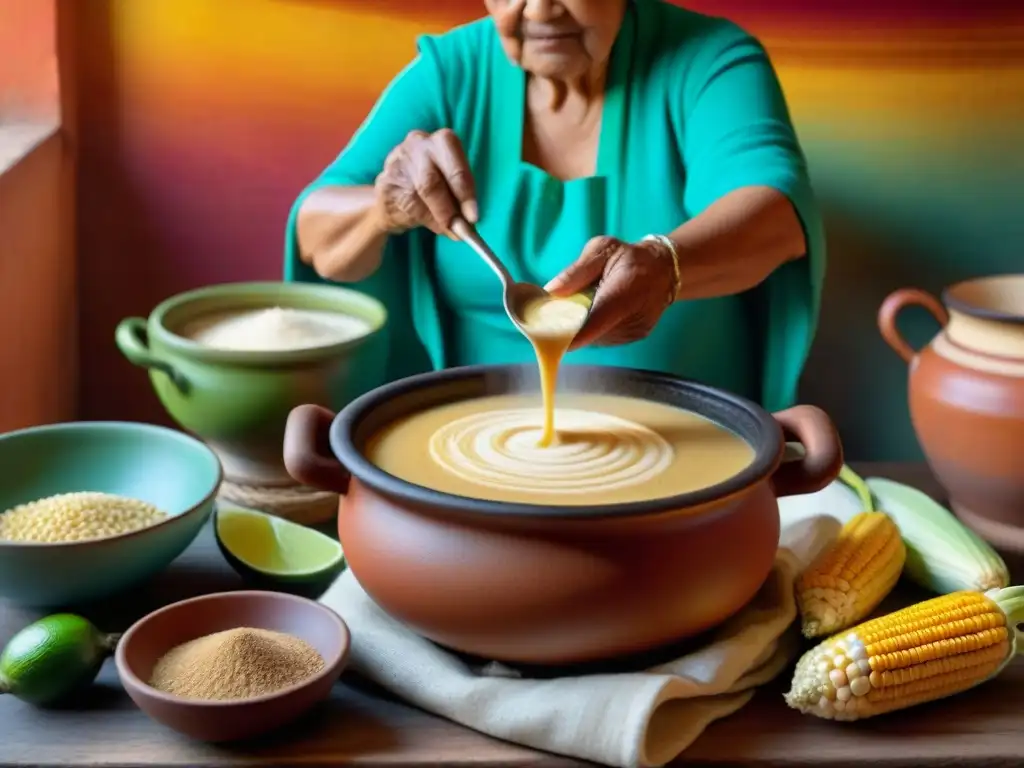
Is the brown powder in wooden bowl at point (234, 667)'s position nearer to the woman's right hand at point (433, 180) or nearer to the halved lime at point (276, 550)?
the halved lime at point (276, 550)

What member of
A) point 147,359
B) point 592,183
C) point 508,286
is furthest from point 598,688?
point 592,183

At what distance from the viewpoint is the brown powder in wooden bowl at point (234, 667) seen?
925 mm

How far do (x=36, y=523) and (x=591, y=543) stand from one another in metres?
0.61

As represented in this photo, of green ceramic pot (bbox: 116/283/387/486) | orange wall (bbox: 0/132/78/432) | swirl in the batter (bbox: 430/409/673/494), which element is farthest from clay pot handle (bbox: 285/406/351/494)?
orange wall (bbox: 0/132/78/432)

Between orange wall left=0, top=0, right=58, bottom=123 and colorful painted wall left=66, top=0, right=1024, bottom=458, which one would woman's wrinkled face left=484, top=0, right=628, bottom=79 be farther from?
orange wall left=0, top=0, right=58, bottom=123

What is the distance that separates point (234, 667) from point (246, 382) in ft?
1.73

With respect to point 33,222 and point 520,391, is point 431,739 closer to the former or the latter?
point 520,391

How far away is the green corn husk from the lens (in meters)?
1.19

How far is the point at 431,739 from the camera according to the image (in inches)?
37.8

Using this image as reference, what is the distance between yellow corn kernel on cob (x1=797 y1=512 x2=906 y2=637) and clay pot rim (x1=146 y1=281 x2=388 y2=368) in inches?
25.1

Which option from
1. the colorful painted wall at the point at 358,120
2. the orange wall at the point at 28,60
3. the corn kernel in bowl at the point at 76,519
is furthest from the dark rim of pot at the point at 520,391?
the orange wall at the point at 28,60

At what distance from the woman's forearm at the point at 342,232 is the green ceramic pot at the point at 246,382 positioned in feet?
0.50

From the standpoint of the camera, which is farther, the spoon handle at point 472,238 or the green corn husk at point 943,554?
the spoon handle at point 472,238

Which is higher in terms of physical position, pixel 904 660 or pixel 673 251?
pixel 673 251
